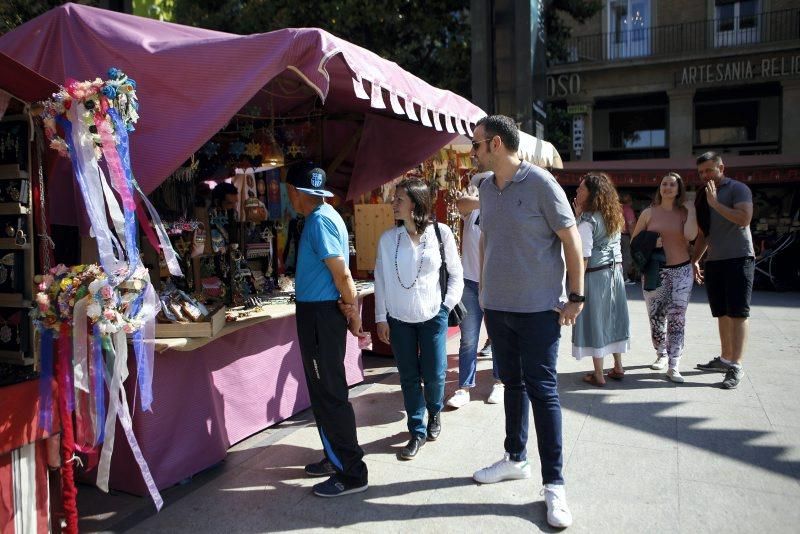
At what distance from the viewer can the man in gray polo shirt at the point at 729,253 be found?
15.6 feet

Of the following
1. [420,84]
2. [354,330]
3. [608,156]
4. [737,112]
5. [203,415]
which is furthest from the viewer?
[608,156]

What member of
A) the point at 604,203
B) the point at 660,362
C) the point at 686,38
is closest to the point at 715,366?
the point at 660,362

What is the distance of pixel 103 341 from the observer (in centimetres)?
250

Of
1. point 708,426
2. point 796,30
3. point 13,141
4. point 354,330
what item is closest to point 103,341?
point 13,141

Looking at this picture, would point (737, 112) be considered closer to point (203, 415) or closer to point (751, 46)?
point (751, 46)

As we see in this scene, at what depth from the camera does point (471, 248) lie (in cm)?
477

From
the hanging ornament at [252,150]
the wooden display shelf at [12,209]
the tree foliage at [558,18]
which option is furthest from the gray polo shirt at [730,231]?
the tree foliage at [558,18]

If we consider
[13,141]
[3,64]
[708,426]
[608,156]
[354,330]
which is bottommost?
[708,426]

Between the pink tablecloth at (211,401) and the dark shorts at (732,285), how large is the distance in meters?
3.52

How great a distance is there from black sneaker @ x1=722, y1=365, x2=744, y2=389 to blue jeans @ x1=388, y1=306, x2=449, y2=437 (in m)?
2.67

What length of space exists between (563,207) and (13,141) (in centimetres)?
260

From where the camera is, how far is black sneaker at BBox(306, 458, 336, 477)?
3438 millimetres

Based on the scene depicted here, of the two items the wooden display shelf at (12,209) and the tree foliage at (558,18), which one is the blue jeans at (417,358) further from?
the tree foliage at (558,18)

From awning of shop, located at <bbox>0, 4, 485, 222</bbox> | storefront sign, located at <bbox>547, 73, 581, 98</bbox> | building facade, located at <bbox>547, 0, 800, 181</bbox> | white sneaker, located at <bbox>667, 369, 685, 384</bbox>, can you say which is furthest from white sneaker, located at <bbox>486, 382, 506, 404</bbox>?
storefront sign, located at <bbox>547, 73, 581, 98</bbox>
